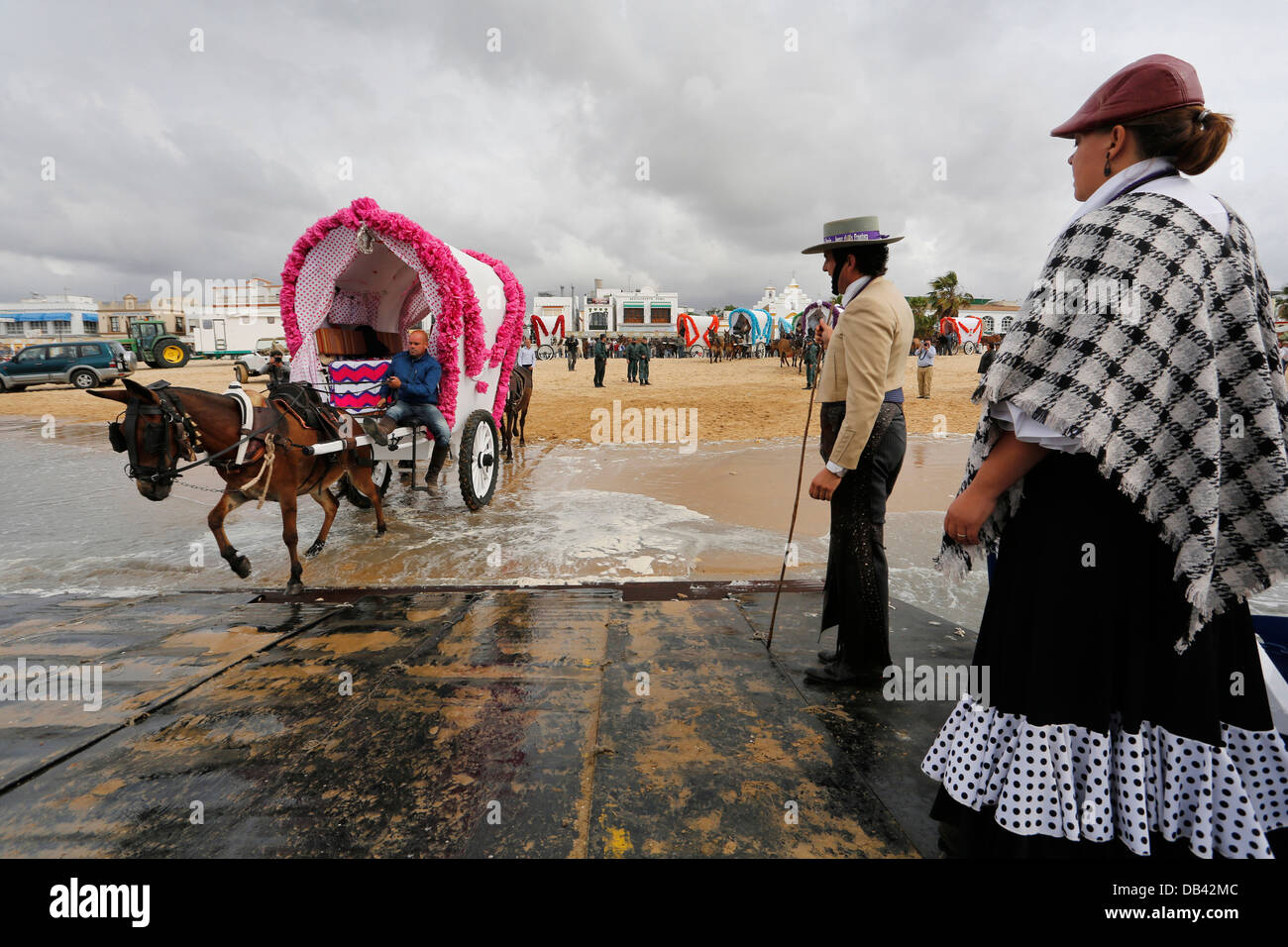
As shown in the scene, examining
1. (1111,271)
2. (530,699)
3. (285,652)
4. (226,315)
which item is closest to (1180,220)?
(1111,271)

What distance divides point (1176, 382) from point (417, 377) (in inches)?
226

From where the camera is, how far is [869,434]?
2.55 m

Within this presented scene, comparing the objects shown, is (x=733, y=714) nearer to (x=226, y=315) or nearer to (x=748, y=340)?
(x=748, y=340)

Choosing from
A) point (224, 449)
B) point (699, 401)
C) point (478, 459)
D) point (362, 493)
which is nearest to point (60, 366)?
point (699, 401)

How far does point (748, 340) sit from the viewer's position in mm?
41188

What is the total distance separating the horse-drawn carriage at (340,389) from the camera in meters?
4.36

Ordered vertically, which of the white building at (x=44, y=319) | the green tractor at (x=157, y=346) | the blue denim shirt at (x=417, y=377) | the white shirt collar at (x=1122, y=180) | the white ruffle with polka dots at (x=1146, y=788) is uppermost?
the white building at (x=44, y=319)

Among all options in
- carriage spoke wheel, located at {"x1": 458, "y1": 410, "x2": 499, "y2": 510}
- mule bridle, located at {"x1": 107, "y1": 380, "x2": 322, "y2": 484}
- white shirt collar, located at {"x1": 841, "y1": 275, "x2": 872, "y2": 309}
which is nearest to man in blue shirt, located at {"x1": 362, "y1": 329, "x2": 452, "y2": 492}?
carriage spoke wheel, located at {"x1": 458, "y1": 410, "x2": 499, "y2": 510}

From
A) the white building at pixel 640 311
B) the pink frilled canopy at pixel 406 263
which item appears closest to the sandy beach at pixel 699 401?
the pink frilled canopy at pixel 406 263

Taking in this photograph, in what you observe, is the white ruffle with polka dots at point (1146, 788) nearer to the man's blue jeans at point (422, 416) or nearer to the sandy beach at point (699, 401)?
the man's blue jeans at point (422, 416)

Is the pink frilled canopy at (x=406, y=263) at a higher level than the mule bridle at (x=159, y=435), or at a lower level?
higher

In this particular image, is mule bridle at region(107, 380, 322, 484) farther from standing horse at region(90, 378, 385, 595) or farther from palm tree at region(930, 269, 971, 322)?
palm tree at region(930, 269, 971, 322)

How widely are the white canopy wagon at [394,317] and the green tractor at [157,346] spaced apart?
3128 cm
